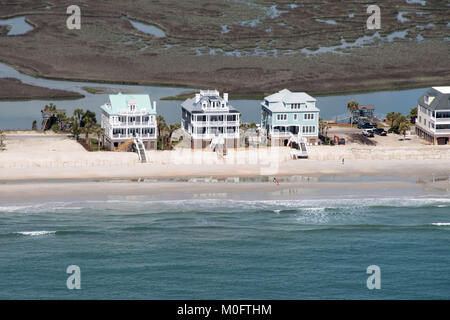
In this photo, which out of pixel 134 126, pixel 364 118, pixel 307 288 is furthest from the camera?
pixel 364 118

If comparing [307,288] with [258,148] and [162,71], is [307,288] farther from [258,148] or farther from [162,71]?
[162,71]

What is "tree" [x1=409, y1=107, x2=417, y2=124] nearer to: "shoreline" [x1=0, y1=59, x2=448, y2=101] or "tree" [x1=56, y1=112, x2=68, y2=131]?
"shoreline" [x1=0, y1=59, x2=448, y2=101]

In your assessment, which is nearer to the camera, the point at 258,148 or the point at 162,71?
the point at 258,148

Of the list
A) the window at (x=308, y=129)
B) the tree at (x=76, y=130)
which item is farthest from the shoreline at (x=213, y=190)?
the tree at (x=76, y=130)

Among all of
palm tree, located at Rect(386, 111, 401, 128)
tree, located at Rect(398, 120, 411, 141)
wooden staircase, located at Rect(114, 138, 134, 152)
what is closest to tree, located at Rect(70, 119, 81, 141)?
wooden staircase, located at Rect(114, 138, 134, 152)

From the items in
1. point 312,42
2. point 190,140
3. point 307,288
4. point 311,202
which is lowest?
point 307,288

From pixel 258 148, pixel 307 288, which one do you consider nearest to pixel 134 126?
pixel 258 148

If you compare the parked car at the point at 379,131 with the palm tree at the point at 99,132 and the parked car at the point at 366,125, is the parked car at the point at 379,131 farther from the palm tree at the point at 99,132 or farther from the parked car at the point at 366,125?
the palm tree at the point at 99,132
